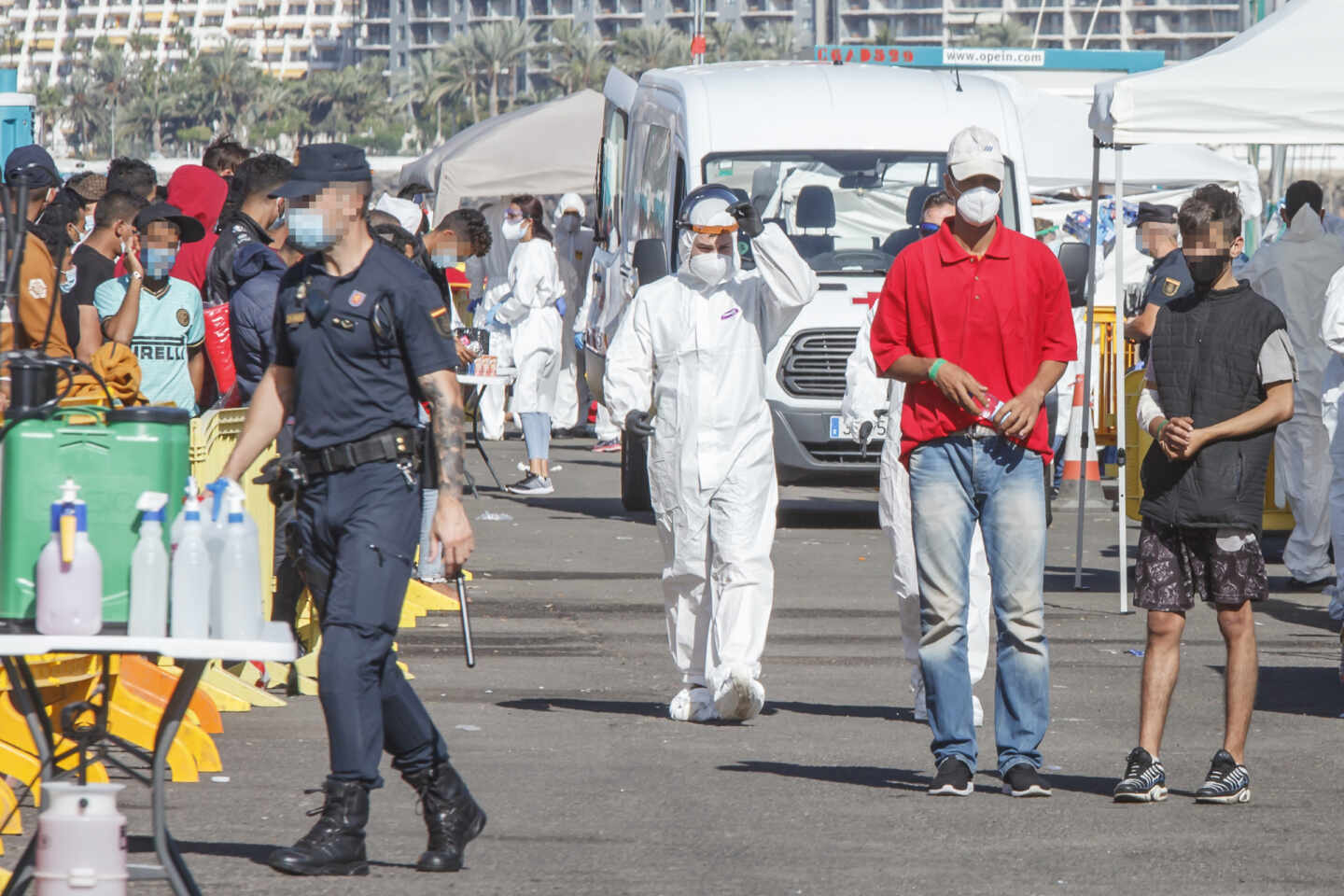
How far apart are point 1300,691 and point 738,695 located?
263 cm

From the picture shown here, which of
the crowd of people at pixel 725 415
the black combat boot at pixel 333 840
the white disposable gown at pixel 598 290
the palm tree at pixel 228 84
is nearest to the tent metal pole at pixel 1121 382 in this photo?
the crowd of people at pixel 725 415

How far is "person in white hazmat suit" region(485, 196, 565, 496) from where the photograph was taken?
18109 mm

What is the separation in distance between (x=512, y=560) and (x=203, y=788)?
20.9 ft

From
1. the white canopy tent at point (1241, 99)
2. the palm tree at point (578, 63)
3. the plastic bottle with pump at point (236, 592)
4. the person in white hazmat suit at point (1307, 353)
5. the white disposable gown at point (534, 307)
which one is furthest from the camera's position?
the palm tree at point (578, 63)

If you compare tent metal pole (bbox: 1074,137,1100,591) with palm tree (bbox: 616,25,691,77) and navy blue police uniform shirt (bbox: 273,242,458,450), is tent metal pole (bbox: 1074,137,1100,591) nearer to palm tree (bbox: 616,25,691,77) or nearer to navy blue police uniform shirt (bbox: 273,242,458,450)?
navy blue police uniform shirt (bbox: 273,242,458,450)

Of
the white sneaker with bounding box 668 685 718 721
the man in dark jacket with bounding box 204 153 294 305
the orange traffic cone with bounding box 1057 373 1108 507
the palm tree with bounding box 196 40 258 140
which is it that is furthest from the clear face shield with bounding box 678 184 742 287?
the palm tree with bounding box 196 40 258 140

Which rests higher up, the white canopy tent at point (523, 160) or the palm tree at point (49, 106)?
the palm tree at point (49, 106)

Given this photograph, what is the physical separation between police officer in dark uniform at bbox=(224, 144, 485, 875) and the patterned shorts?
2.41 m

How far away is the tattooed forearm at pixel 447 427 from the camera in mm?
6055

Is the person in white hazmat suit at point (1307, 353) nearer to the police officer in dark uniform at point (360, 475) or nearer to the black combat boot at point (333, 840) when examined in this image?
the police officer in dark uniform at point (360, 475)

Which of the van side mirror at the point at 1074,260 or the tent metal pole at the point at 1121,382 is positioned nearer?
the tent metal pole at the point at 1121,382

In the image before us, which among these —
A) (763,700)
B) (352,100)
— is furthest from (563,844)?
(352,100)

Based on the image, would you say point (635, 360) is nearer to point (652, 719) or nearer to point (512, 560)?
point (652, 719)

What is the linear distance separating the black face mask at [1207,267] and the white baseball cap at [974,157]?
2.27ft
